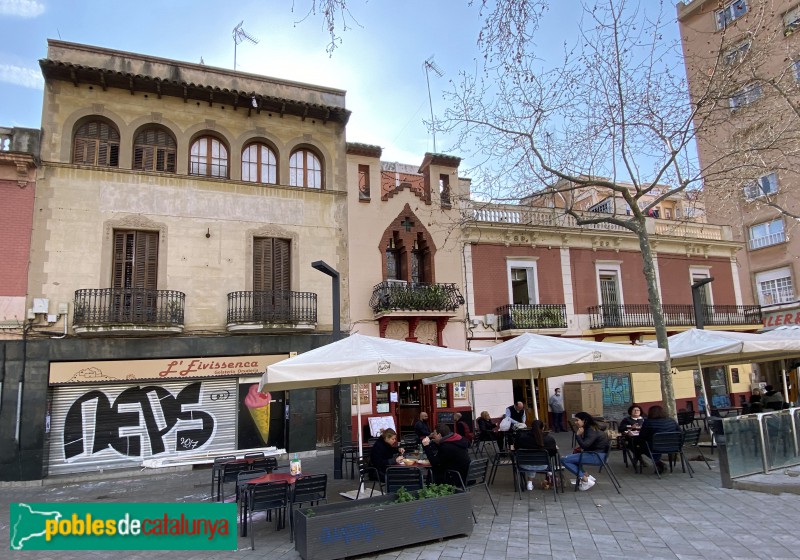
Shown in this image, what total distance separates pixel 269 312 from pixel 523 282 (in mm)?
10350

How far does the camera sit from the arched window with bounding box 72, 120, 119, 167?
51.9 ft

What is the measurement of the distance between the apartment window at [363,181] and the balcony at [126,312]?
288 inches

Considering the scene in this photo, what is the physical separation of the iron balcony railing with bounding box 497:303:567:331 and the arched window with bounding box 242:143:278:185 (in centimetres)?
960

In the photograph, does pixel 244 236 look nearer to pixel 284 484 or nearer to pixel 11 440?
pixel 11 440

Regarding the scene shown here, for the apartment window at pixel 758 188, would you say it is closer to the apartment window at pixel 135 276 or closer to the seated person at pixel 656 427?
the seated person at pixel 656 427

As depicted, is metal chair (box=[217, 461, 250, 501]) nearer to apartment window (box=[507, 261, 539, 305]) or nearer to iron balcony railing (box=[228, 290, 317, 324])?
iron balcony railing (box=[228, 290, 317, 324])

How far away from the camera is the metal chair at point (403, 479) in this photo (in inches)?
A: 274

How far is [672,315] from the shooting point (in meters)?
22.7

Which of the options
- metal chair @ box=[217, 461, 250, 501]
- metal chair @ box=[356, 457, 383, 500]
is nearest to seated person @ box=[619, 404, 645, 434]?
metal chair @ box=[356, 457, 383, 500]

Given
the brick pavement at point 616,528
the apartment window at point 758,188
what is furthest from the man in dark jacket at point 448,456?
the apartment window at point 758,188

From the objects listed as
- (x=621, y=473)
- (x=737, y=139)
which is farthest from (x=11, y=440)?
(x=737, y=139)

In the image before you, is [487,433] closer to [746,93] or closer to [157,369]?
[157,369]

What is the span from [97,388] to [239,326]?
162 inches

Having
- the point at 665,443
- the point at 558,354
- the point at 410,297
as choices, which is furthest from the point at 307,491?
the point at 410,297
